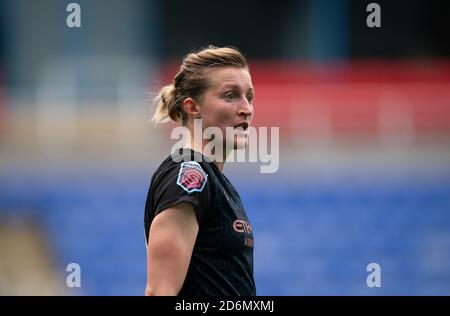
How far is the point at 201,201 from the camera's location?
3.16 meters

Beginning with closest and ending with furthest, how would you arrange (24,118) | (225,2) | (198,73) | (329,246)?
(198,73) < (329,246) < (24,118) < (225,2)

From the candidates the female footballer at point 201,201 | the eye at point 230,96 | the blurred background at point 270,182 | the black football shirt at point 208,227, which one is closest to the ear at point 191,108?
the female footballer at point 201,201

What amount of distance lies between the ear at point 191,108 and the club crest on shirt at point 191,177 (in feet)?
1.02

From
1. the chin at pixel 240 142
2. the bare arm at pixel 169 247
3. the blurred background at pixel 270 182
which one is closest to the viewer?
the bare arm at pixel 169 247

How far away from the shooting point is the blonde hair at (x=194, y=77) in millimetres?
3533

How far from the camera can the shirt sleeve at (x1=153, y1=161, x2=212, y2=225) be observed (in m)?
3.12

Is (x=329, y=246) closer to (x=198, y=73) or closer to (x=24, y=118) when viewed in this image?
(x=24, y=118)

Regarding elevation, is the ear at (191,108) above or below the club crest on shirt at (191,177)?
above

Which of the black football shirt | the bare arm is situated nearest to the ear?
the black football shirt

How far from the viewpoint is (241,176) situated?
1082 cm

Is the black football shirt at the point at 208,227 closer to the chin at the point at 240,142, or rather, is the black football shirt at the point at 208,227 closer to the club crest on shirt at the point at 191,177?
the club crest on shirt at the point at 191,177

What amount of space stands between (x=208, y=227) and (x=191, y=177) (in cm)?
19

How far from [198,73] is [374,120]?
754 cm
